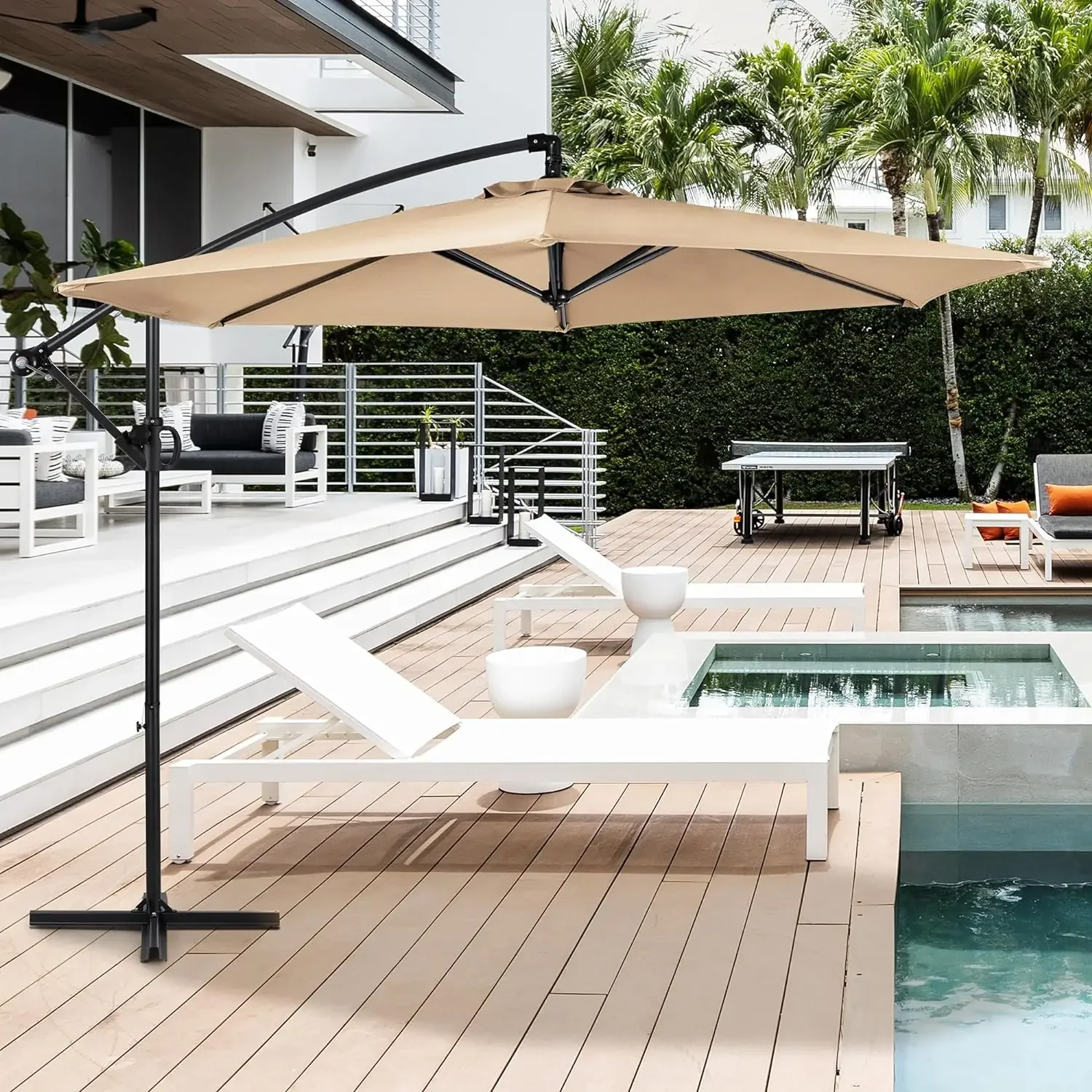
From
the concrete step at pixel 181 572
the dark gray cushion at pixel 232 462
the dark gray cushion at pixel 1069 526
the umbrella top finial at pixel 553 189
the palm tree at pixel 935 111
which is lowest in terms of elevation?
the concrete step at pixel 181 572

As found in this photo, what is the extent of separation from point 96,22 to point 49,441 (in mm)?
3716

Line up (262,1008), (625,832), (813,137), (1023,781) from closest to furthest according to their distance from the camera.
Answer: (262,1008), (625,832), (1023,781), (813,137)

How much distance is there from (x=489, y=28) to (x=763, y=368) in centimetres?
530

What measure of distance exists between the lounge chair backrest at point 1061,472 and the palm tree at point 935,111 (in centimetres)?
554

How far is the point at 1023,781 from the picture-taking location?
504 centimetres

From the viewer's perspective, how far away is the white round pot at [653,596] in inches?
293

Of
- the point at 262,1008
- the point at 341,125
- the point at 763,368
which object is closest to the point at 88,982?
the point at 262,1008

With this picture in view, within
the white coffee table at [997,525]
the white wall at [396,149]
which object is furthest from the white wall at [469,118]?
the white coffee table at [997,525]

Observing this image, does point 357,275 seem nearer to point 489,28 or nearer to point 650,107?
point 489,28

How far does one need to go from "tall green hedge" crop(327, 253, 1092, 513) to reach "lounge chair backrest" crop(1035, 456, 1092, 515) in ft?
19.6

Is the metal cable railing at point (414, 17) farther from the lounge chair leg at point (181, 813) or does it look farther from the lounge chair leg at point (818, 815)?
the lounge chair leg at point (818, 815)

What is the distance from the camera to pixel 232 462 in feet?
39.1

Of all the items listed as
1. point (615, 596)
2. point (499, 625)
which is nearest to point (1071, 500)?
point (615, 596)

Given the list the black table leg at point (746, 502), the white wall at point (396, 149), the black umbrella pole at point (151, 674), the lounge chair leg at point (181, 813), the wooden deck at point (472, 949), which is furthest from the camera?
the white wall at point (396, 149)
